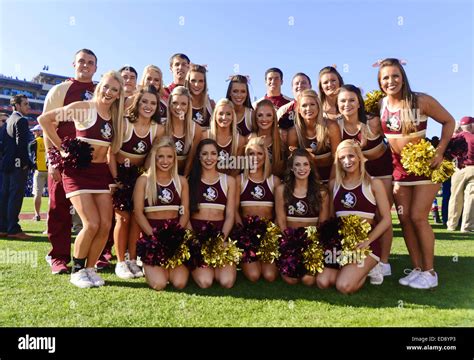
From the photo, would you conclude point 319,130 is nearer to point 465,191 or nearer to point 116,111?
point 116,111

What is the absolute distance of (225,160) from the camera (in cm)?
470

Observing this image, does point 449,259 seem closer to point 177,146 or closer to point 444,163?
point 444,163

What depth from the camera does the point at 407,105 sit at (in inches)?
164

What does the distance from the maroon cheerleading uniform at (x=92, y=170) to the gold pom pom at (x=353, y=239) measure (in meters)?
2.64

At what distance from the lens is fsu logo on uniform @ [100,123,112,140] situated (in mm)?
4188

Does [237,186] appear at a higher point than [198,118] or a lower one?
lower

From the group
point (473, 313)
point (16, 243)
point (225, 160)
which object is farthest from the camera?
point (16, 243)

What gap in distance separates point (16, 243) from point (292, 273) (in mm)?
4986

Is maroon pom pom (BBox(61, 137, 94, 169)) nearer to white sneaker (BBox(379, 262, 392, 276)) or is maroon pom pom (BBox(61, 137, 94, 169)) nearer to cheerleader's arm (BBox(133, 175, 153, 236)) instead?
cheerleader's arm (BBox(133, 175, 153, 236))

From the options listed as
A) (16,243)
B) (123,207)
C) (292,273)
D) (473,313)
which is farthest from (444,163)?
(16,243)

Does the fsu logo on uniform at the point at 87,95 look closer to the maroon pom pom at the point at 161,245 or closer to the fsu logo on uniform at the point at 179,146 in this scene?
the fsu logo on uniform at the point at 179,146

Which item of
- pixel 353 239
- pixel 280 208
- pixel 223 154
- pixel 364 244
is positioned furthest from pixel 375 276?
pixel 223 154

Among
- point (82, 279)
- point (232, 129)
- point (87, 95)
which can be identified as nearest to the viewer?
point (82, 279)

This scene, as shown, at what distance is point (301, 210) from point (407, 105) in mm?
1656
